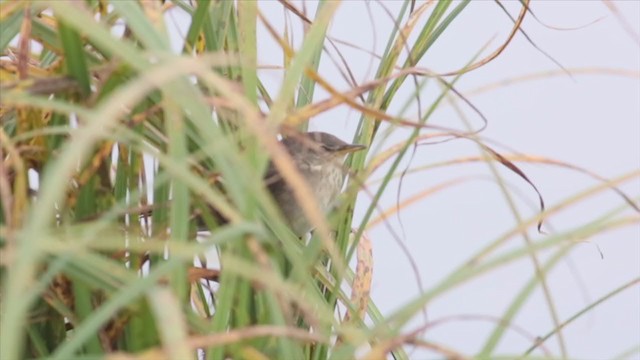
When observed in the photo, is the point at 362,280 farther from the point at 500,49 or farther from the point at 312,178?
the point at 312,178

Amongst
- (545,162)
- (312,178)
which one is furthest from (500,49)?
(312,178)

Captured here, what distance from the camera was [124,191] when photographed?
6.72 ft

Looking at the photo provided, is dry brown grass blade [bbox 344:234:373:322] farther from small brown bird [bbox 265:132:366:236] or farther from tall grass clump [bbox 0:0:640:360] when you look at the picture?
small brown bird [bbox 265:132:366:236]

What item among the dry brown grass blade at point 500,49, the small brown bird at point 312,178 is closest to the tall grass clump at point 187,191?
→ the dry brown grass blade at point 500,49

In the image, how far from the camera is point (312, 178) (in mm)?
3498

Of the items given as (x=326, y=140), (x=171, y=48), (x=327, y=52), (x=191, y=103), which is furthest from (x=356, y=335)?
(x=326, y=140)

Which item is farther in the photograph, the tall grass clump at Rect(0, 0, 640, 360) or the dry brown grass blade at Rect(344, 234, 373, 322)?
the dry brown grass blade at Rect(344, 234, 373, 322)

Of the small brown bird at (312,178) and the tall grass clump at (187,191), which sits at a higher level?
the small brown bird at (312,178)

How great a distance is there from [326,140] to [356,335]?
2025mm

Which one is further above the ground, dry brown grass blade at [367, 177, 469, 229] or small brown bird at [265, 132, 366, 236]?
small brown bird at [265, 132, 366, 236]

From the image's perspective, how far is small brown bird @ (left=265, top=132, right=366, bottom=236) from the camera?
122 inches

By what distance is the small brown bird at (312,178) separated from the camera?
3.10 metres

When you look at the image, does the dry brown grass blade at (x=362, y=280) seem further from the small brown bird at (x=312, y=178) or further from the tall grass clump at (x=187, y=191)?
the small brown bird at (x=312, y=178)

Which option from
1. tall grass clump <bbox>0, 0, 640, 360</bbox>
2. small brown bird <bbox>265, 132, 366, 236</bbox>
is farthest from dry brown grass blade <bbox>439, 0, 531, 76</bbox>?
small brown bird <bbox>265, 132, 366, 236</bbox>
